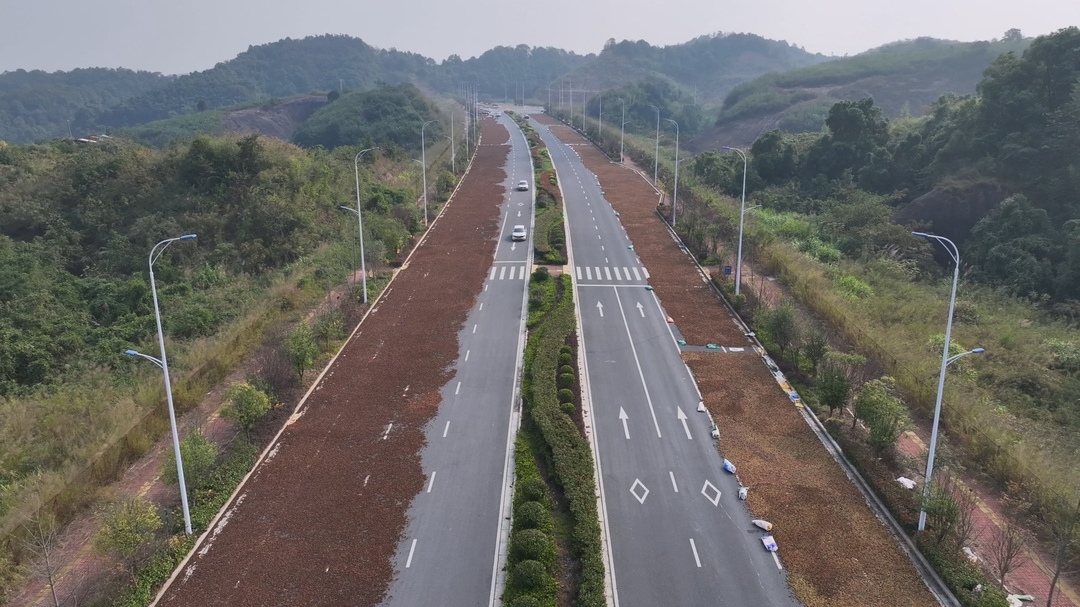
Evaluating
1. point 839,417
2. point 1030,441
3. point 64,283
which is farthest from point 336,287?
point 1030,441

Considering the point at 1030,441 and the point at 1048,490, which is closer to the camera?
the point at 1048,490

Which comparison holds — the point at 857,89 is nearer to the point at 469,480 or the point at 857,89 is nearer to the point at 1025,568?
the point at 1025,568

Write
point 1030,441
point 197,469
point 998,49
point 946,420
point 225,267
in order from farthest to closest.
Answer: point 998,49, point 225,267, point 946,420, point 1030,441, point 197,469

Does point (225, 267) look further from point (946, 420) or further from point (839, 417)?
point (946, 420)

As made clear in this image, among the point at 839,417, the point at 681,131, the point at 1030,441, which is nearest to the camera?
the point at 1030,441

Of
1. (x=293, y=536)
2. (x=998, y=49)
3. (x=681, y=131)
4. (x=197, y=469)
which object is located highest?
(x=998, y=49)

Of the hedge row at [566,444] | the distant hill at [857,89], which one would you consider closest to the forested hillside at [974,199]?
the hedge row at [566,444]

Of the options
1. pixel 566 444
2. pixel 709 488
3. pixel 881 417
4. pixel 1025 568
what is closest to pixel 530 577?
pixel 566 444

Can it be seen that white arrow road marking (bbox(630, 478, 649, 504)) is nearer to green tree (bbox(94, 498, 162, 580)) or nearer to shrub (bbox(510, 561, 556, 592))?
shrub (bbox(510, 561, 556, 592))

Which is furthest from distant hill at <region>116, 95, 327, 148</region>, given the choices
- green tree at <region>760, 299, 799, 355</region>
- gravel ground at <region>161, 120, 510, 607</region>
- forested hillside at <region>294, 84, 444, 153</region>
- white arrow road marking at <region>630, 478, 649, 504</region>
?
white arrow road marking at <region>630, 478, 649, 504</region>
